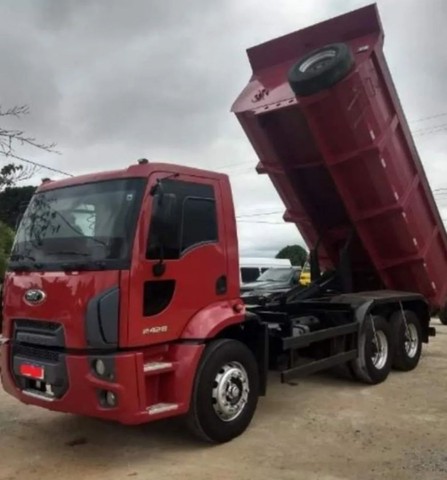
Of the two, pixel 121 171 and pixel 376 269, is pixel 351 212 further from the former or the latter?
pixel 121 171

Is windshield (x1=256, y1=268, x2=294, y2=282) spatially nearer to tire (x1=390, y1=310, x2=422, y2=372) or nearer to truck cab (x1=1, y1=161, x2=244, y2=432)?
tire (x1=390, y1=310, x2=422, y2=372)

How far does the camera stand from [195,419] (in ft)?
16.8

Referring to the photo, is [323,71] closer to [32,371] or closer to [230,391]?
[230,391]

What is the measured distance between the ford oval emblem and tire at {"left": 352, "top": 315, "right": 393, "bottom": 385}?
419 centimetres

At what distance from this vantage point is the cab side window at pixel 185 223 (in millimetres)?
4961

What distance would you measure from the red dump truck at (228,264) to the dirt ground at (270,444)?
43 cm

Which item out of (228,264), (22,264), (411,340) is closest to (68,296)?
(22,264)

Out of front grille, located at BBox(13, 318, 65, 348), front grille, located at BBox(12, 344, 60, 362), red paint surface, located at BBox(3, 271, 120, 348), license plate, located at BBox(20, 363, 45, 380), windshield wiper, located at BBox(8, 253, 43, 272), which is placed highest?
windshield wiper, located at BBox(8, 253, 43, 272)

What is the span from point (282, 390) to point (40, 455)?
328 cm

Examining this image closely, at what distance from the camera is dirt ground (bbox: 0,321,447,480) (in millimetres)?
4691

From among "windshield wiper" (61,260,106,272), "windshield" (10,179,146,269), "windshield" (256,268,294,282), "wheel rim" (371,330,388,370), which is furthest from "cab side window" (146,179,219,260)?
"windshield" (256,268,294,282)

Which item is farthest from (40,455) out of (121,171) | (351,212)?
(351,212)

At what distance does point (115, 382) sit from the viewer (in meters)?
4.62

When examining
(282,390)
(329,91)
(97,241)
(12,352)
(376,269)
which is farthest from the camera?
(376,269)
